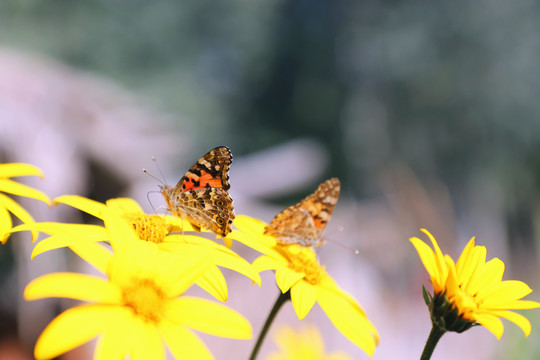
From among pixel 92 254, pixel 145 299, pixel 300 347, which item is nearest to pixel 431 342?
pixel 145 299

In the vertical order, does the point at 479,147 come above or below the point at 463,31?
below

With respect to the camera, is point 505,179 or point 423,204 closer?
point 423,204

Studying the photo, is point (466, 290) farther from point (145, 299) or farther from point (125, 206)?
point (125, 206)

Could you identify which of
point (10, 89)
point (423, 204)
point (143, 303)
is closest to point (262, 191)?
point (423, 204)

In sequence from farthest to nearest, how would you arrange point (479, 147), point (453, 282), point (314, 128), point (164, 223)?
point (314, 128)
point (479, 147)
point (164, 223)
point (453, 282)

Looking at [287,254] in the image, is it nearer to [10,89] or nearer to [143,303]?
[143,303]
